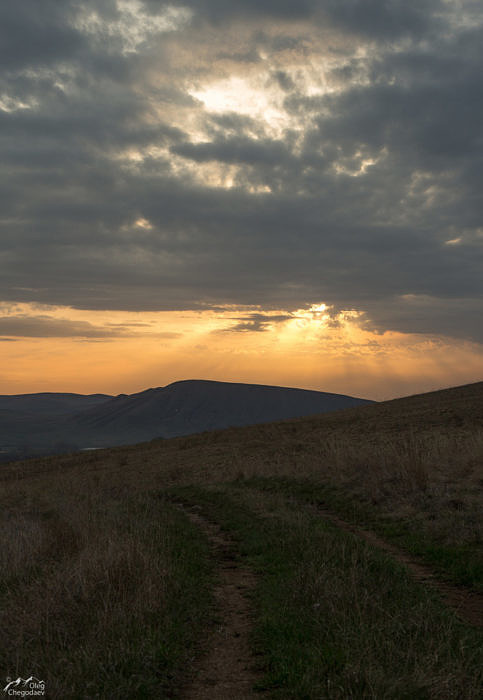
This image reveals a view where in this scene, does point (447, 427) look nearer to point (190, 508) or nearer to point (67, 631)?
point (190, 508)

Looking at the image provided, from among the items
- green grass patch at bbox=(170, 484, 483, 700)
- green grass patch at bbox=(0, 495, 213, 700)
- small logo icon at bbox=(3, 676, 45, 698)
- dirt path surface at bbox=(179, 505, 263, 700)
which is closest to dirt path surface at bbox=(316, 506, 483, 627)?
green grass patch at bbox=(170, 484, 483, 700)

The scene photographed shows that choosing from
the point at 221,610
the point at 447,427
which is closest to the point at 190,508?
the point at 221,610

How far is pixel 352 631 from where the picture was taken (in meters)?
6.42

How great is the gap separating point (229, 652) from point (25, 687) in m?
2.39

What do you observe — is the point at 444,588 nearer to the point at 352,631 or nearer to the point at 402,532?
the point at 352,631

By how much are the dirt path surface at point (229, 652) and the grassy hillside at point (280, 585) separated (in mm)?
159

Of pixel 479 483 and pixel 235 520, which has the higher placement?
pixel 479 483

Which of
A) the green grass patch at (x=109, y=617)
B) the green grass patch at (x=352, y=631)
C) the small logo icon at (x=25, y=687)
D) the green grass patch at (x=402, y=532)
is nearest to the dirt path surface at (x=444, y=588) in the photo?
the green grass patch at (x=402, y=532)

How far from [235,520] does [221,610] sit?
25.8 ft

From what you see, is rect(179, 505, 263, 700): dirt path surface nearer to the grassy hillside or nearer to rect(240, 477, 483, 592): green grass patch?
the grassy hillside

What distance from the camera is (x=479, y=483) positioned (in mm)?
15242

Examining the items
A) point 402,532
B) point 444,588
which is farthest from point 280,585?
point 402,532

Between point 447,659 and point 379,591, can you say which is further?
point 379,591

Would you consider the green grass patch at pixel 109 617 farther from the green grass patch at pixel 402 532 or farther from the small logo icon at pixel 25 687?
the green grass patch at pixel 402 532
